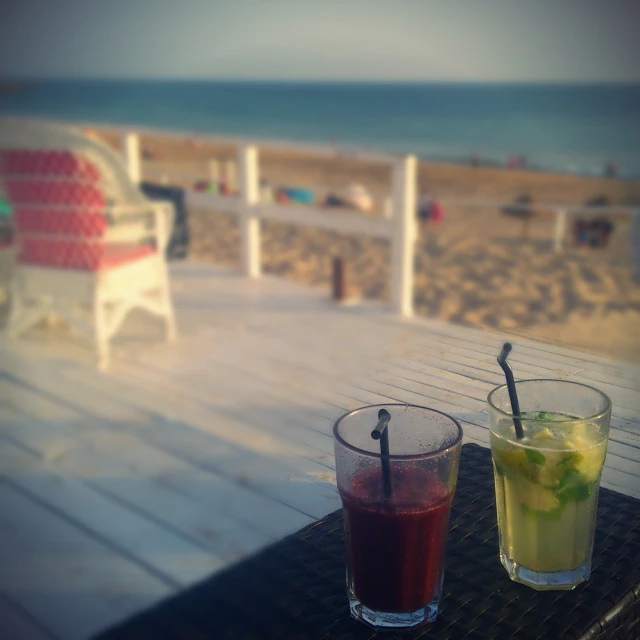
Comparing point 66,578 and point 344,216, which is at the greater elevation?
point 344,216

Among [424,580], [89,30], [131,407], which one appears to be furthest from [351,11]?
[131,407]

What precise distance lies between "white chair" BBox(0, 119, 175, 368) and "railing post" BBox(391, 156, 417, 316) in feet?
3.43

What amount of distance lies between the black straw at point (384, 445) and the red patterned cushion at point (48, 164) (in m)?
2.24

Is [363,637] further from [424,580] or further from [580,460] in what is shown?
[580,460]

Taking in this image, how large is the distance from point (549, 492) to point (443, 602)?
0.42ft

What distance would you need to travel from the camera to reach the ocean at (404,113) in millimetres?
16734

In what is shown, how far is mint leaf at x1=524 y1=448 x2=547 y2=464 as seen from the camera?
588 millimetres

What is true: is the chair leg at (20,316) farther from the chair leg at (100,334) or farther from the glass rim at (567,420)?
the glass rim at (567,420)

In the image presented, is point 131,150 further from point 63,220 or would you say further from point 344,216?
point 63,220

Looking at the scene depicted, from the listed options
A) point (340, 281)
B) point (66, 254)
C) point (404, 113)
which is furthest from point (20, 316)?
point (404, 113)

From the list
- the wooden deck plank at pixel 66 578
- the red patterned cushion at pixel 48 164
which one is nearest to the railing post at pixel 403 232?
the red patterned cushion at pixel 48 164

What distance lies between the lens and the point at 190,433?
207 cm

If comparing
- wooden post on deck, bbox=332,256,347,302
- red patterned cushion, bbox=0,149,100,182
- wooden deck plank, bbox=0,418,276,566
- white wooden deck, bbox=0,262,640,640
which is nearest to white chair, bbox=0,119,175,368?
red patterned cushion, bbox=0,149,100,182

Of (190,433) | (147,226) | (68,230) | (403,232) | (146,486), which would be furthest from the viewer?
(403,232)
